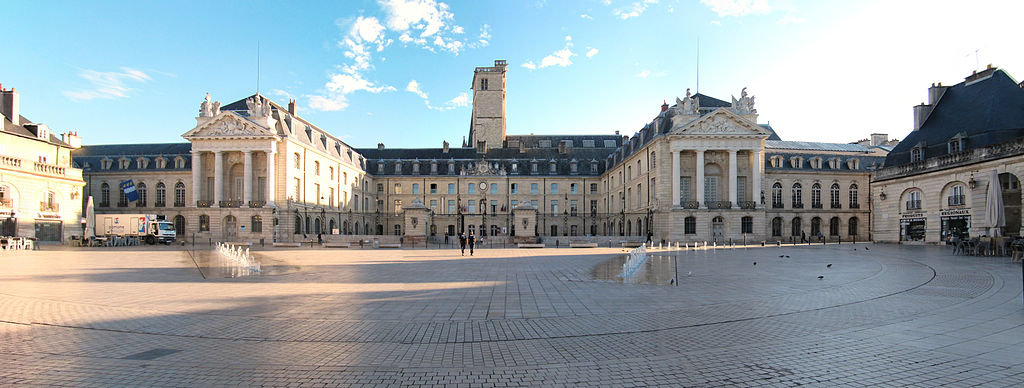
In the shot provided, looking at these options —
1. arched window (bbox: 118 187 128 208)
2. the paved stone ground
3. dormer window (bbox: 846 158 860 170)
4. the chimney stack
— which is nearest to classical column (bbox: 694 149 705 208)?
dormer window (bbox: 846 158 860 170)

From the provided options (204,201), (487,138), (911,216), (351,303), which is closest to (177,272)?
(351,303)

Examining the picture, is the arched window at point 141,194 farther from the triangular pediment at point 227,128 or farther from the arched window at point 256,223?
the arched window at point 256,223

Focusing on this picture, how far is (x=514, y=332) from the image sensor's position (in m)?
8.26

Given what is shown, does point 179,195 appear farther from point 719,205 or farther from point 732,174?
point 732,174

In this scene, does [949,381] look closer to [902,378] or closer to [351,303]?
[902,378]

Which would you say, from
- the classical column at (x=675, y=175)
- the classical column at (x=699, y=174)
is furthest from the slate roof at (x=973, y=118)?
the classical column at (x=675, y=175)

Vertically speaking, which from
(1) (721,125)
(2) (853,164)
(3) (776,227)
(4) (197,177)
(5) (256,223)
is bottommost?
(3) (776,227)

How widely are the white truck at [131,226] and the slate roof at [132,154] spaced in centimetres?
1793

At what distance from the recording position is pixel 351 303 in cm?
1107

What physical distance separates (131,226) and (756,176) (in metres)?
57.3

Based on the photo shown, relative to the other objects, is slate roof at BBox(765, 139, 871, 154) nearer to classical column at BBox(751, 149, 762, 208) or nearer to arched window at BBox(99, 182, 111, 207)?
classical column at BBox(751, 149, 762, 208)

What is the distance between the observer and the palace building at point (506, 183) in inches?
1908

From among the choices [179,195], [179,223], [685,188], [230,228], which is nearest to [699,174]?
[685,188]

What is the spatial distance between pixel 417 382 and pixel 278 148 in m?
50.2
